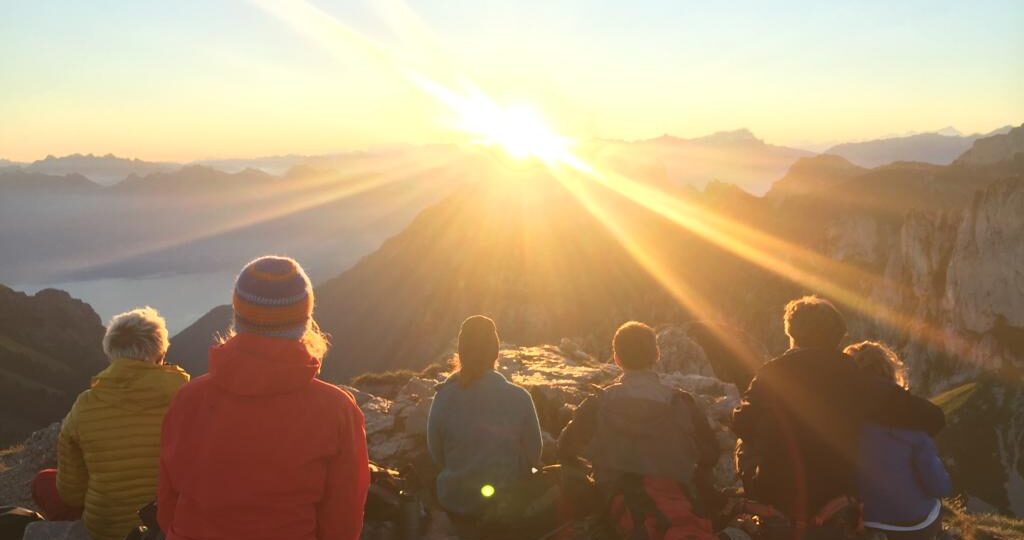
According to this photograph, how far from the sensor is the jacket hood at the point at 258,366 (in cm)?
380

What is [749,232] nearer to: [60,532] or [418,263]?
[418,263]

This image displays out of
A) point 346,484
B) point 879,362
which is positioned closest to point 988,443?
point 879,362

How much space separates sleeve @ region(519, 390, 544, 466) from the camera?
6.96 metres

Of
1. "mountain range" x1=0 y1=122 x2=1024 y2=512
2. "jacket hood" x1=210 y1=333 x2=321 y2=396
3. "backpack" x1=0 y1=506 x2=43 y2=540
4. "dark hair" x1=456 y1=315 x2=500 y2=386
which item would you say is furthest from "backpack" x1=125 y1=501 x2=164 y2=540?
"mountain range" x1=0 y1=122 x2=1024 y2=512

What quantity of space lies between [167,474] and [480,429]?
3367mm

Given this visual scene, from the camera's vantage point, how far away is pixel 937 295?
125 metres

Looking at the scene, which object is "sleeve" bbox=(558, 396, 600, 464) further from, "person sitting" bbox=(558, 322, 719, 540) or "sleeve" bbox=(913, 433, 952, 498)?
"sleeve" bbox=(913, 433, 952, 498)

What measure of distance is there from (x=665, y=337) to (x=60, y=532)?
4798 cm

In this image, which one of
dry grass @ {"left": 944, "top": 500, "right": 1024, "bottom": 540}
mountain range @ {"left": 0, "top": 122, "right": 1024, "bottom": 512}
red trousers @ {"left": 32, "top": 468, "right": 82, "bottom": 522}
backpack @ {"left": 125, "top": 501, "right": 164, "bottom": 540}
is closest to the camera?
backpack @ {"left": 125, "top": 501, "right": 164, "bottom": 540}

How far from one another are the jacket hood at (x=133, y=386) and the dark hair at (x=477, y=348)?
3139mm

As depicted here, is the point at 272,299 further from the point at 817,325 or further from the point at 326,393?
the point at 817,325

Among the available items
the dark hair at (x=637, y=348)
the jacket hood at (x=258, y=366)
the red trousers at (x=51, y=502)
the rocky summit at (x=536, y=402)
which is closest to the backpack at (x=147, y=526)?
the red trousers at (x=51, y=502)

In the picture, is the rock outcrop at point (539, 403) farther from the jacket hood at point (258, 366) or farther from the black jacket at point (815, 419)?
the jacket hood at point (258, 366)

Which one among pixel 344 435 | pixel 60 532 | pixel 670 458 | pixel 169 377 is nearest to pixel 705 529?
pixel 670 458
